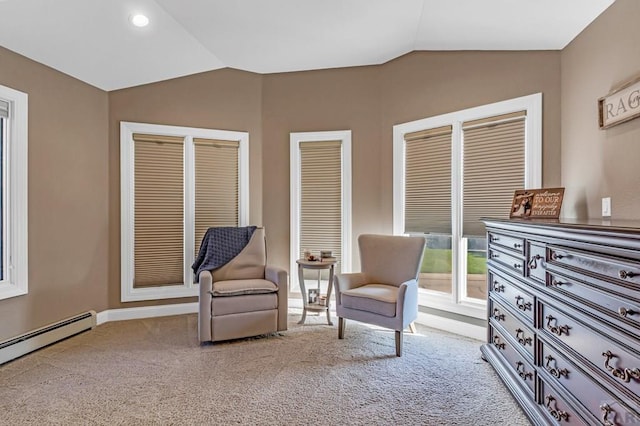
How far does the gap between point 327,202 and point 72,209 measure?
265 centimetres

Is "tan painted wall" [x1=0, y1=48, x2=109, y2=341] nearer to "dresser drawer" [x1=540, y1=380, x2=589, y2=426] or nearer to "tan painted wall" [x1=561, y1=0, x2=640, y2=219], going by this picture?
"dresser drawer" [x1=540, y1=380, x2=589, y2=426]

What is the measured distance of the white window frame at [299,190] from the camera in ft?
14.5

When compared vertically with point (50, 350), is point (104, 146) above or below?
above

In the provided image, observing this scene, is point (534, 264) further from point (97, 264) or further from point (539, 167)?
point (97, 264)

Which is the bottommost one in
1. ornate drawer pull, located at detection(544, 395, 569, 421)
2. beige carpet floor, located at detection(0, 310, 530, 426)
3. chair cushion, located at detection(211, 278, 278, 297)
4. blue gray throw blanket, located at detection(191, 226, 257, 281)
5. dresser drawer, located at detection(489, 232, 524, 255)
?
beige carpet floor, located at detection(0, 310, 530, 426)

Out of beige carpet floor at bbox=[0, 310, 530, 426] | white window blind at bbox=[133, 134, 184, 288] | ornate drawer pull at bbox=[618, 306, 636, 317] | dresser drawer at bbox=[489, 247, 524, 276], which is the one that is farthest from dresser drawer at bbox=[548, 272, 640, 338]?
white window blind at bbox=[133, 134, 184, 288]

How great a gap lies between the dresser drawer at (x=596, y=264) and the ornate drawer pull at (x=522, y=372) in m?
0.70

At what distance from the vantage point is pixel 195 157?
436 cm

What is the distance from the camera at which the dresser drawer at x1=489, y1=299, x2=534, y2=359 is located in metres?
2.12

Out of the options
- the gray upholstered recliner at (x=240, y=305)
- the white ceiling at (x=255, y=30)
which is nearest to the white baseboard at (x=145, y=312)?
the gray upholstered recliner at (x=240, y=305)

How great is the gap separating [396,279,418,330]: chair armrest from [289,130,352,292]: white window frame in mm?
1155

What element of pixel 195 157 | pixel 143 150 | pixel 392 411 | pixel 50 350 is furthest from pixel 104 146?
pixel 392 411

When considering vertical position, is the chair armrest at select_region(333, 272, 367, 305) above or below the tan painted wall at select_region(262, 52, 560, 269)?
below

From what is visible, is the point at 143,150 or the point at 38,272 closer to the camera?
the point at 38,272
